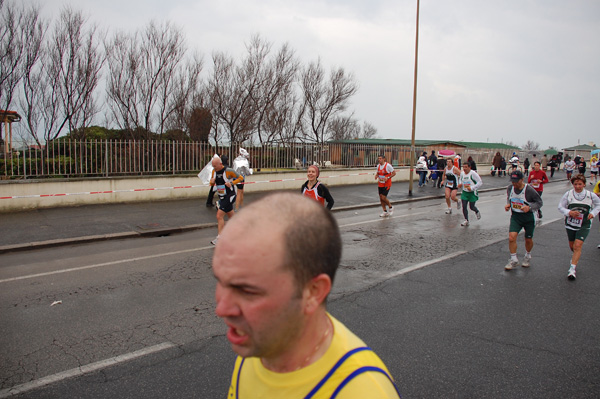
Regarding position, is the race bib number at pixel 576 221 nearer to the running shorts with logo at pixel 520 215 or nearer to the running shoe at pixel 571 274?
the running shorts with logo at pixel 520 215

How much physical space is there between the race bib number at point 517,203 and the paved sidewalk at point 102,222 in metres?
6.43

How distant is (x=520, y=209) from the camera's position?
25.3 feet

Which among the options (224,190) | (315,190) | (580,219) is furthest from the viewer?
(224,190)

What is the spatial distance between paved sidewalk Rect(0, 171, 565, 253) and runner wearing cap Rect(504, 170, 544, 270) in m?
6.46

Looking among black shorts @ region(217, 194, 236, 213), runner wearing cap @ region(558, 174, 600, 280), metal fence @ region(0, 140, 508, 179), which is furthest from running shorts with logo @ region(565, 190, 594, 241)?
metal fence @ region(0, 140, 508, 179)

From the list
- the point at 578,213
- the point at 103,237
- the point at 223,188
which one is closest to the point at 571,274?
the point at 578,213

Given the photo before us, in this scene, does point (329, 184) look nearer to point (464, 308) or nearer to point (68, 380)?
point (464, 308)

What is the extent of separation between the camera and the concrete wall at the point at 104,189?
13281mm

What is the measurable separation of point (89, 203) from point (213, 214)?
4313 millimetres

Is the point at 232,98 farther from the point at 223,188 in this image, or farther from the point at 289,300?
the point at 289,300

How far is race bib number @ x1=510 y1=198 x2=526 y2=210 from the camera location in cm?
770

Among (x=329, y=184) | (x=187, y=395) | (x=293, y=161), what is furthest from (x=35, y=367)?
(x=329, y=184)

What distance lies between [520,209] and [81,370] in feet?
22.9

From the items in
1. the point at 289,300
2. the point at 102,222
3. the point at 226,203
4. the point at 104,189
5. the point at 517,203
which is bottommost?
the point at 102,222
